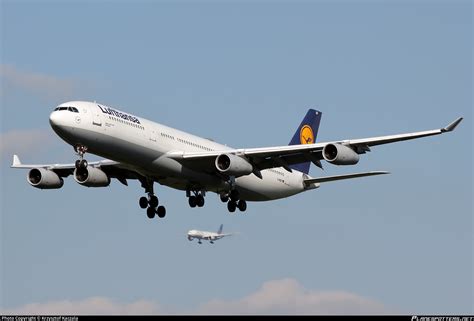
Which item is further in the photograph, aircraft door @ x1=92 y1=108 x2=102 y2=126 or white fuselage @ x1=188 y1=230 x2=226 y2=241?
white fuselage @ x1=188 y1=230 x2=226 y2=241

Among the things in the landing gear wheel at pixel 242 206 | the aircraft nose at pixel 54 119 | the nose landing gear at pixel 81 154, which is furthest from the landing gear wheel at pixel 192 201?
the aircraft nose at pixel 54 119

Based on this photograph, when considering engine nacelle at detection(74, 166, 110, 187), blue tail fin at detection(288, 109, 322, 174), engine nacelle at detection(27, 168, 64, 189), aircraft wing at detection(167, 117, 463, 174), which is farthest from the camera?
blue tail fin at detection(288, 109, 322, 174)

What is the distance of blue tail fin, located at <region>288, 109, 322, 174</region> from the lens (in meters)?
73.6

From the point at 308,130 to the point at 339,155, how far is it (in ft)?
58.1

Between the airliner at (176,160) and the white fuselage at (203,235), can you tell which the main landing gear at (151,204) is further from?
the white fuselage at (203,235)

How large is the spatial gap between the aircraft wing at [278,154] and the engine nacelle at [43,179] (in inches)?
388

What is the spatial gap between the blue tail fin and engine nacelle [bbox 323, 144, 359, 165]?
13.9m

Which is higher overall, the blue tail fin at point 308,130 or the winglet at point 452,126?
the blue tail fin at point 308,130

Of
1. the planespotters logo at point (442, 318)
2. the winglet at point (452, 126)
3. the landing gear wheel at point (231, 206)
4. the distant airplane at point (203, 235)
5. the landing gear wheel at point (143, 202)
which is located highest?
the distant airplane at point (203, 235)

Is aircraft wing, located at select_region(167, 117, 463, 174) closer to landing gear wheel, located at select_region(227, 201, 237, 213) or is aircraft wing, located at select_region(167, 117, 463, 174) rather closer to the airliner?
the airliner

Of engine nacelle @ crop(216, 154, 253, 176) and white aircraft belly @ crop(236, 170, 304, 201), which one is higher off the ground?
white aircraft belly @ crop(236, 170, 304, 201)

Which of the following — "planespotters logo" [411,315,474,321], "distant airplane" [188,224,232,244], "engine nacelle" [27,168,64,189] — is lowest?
"planespotters logo" [411,315,474,321]

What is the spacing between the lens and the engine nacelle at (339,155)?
57125 mm

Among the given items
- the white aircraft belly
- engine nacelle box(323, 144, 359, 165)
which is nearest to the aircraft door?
the white aircraft belly
